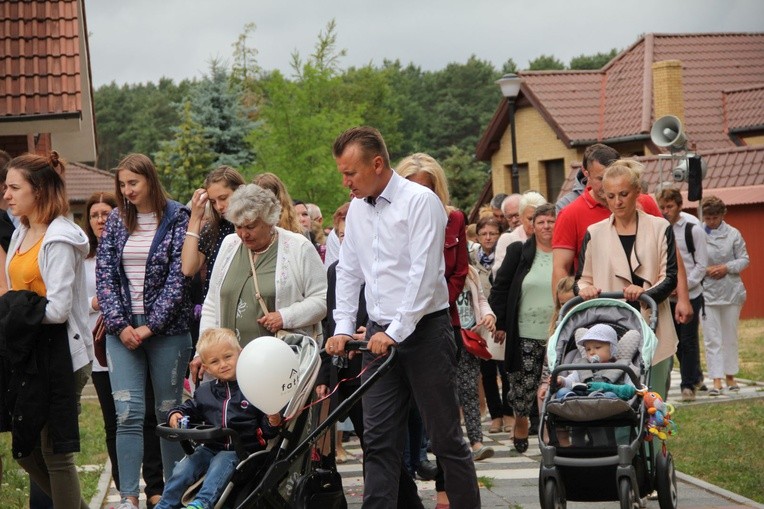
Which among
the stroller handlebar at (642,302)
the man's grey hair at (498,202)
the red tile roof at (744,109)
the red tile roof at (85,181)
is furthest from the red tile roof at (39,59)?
the red tile roof at (85,181)

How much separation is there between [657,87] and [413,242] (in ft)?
127

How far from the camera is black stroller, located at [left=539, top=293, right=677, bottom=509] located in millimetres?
6957

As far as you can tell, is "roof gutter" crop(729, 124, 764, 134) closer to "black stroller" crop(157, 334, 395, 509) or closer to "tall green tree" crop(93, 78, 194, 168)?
"black stroller" crop(157, 334, 395, 509)

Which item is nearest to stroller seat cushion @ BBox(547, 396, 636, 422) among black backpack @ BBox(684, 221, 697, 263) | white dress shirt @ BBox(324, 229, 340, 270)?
white dress shirt @ BBox(324, 229, 340, 270)

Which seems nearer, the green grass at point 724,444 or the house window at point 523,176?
the green grass at point 724,444

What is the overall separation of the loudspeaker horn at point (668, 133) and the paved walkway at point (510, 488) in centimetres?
1402

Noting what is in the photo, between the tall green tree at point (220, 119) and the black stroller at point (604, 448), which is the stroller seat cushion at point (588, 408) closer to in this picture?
the black stroller at point (604, 448)

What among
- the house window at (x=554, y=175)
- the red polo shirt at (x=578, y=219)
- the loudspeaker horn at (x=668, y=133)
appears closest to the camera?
the red polo shirt at (x=578, y=219)

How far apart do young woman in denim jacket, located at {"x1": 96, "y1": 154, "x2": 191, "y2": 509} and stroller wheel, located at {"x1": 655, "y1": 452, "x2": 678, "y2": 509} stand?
309 centimetres

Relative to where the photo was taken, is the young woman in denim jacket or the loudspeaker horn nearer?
the young woman in denim jacket

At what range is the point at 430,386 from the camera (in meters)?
6.63

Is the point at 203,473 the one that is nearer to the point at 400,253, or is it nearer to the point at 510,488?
the point at 400,253

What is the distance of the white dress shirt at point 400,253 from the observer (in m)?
6.44

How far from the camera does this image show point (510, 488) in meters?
9.12
